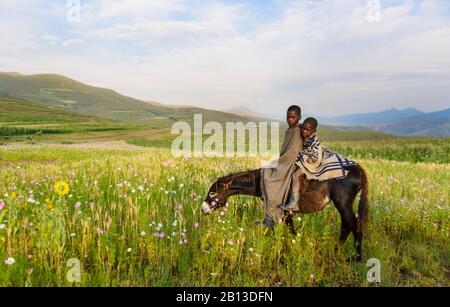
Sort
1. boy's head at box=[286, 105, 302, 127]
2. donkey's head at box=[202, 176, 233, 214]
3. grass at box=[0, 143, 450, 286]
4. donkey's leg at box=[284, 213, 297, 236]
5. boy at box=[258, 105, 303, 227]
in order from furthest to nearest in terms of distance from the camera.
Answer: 1. donkey's leg at box=[284, 213, 297, 236]
2. donkey's head at box=[202, 176, 233, 214]
3. boy at box=[258, 105, 303, 227]
4. boy's head at box=[286, 105, 302, 127]
5. grass at box=[0, 143, 450, 286]

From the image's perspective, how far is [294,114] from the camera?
205 inches

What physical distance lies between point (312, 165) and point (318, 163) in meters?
0.11

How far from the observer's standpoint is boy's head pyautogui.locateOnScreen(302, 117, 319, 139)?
5285 millimetres

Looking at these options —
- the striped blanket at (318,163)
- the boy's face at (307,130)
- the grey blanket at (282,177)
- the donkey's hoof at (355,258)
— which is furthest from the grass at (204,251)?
the boy's face at (307,130)

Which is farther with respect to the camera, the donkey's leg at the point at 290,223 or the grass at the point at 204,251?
the donkey's leg at the point at 290,223

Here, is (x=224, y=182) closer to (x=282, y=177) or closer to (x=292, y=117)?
(x=282, y=177)

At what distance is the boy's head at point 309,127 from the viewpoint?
5285mm

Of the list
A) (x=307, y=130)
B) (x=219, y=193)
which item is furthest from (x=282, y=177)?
(x=219, y=193)

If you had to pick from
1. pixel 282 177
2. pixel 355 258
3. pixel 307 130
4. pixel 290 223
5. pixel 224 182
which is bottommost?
pixel 355 258

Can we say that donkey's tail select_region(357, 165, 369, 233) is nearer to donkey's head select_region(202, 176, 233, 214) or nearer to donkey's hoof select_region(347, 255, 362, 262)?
donkey's hoof select_region(347, 255, 362, 262)

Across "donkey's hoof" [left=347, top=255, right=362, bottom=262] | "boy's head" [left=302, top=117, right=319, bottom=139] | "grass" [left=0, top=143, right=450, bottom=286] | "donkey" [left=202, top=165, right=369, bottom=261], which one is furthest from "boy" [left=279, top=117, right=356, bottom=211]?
"donkey's hoof" [left=347, top=255, right=362, bottom=262]

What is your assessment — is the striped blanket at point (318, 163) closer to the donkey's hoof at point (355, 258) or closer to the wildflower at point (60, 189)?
the donkey's hoof at point (355, 258)
